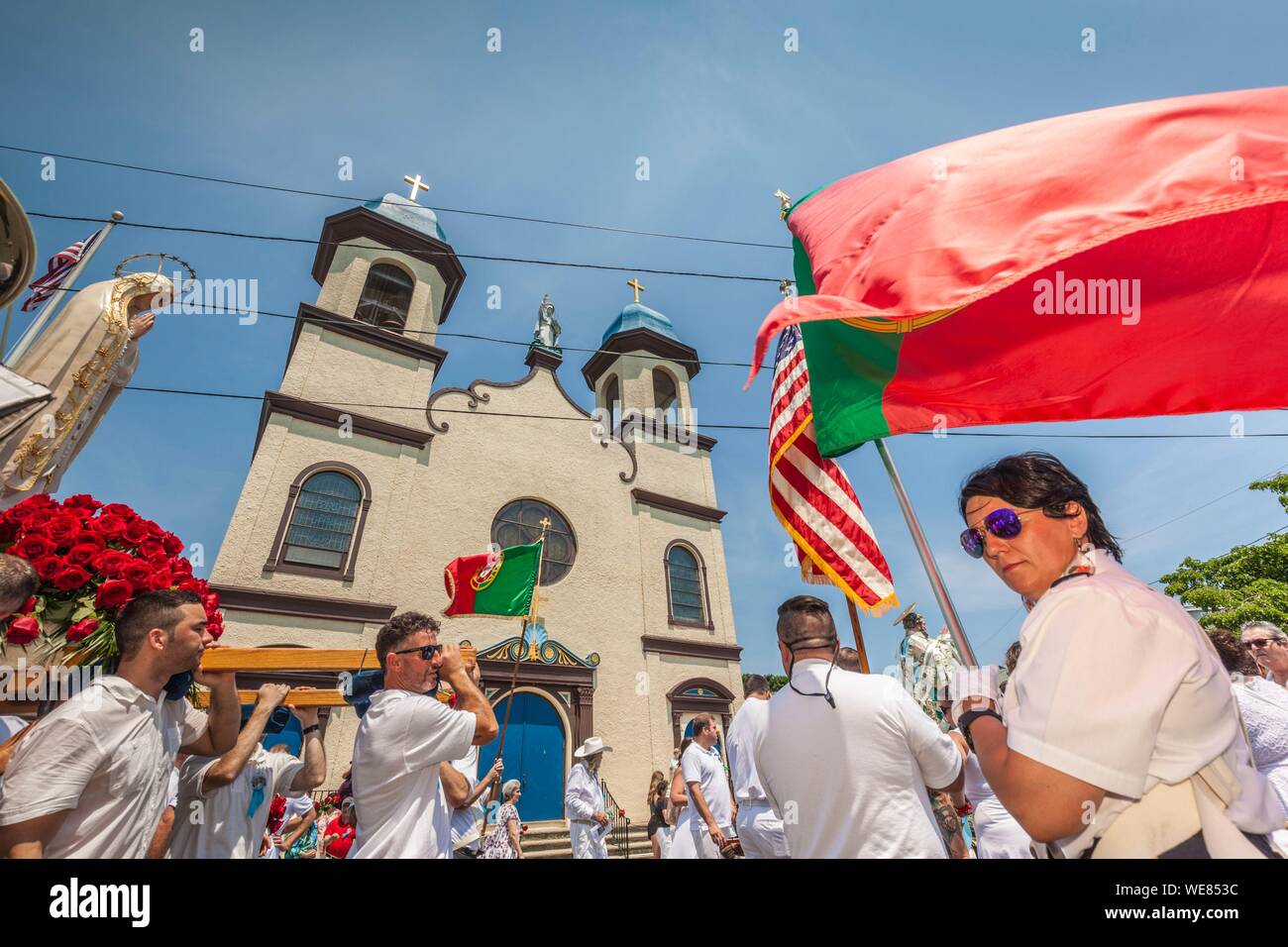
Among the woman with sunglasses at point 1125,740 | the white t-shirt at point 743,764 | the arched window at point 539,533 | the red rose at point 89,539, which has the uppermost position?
the arched window at point 539,533

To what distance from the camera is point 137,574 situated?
2.92 m

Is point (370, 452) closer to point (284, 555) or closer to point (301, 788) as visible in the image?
point (284, 555)

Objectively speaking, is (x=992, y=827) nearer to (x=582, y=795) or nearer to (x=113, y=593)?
(x=113, y=593)

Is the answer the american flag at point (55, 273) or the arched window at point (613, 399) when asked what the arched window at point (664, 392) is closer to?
the arched window at point (613, 399)

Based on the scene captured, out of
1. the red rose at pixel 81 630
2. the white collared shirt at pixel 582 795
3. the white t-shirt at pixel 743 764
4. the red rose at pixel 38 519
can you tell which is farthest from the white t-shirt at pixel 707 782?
the red rose at pixel 38 519

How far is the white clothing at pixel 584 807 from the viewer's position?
8430mm

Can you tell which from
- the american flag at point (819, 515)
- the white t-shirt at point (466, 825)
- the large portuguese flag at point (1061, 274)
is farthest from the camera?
the white t-shirt at point (466, 825)

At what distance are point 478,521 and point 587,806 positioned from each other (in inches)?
289

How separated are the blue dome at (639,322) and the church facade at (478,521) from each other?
2215mm

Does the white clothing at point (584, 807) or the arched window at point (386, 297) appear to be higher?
the arched window at point (386, 297)

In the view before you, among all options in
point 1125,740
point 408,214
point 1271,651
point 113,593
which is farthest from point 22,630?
point 408,214

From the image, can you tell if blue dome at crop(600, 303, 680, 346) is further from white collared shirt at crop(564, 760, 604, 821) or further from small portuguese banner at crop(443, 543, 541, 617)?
white collared shirt at crop(564, 760, 604, 821)

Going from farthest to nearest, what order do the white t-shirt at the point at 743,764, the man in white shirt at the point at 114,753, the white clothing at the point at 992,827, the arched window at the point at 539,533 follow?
the arched window at the point at 539,533, the white t-shirt at the point at 743,764, the white clothing at the point at 992,827, the man in white shirt at the point at 114,753
